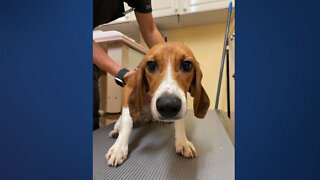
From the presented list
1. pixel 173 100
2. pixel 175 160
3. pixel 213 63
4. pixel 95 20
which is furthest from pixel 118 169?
pixel 213 63

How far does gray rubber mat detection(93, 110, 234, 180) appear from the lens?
619mm

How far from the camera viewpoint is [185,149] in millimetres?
769

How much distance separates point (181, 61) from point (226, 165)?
18.1 inches

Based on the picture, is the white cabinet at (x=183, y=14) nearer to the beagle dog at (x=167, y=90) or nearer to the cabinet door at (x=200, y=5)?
the cabinet door at (x=200, y=5)

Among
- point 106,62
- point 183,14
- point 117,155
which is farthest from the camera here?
point 183,14

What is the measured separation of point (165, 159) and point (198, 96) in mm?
307

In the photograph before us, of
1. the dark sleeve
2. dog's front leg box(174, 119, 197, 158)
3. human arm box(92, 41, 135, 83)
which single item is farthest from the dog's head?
the dark sleeve

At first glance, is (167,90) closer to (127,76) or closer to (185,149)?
(185,149)

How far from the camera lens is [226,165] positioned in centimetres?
69

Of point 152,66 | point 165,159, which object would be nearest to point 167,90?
point 152,66

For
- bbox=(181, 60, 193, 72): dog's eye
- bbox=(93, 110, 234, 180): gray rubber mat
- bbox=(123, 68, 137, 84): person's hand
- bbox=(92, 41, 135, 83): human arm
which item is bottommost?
bbox=(93, 110, 234, 180): gray rubber mat

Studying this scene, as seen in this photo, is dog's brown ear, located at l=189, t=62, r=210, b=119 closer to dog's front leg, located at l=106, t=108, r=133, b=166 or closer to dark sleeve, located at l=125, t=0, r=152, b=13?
dog's front leg, located at l=106, t=108, r=133, b=166

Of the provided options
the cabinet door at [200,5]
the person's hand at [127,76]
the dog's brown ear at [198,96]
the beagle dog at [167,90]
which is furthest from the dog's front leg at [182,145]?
the cabinet door at [200,5]

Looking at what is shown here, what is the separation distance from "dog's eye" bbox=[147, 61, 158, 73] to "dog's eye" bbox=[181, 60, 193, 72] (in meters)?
0.11
